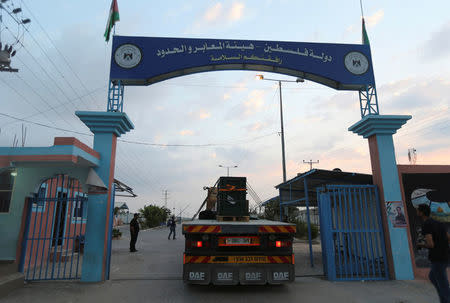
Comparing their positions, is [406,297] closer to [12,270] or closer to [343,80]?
[343,80]

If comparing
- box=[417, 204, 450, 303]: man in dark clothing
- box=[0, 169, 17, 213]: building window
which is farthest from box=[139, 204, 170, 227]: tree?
box=[417, 204, 450, 303]: man in dark clothing

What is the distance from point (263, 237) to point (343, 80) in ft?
19.3

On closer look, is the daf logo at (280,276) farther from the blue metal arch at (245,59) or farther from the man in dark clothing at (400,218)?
the blue metal arch at (245,59)

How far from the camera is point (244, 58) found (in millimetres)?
9062

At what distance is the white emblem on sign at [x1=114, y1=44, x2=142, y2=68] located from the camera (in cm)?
845

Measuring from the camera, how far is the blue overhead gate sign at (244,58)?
28.2 ft

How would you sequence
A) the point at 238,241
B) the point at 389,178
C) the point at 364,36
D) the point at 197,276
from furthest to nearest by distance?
1. the point at 364,36
2. the point at 389,178
3. the point at 238,241
4. the point at 197,276

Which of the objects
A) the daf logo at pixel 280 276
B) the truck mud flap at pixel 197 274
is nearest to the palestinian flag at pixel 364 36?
the daf logo at pixel 280 276

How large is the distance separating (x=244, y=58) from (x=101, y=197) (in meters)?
5.98

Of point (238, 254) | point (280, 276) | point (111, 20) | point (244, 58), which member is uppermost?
point (111, 20)

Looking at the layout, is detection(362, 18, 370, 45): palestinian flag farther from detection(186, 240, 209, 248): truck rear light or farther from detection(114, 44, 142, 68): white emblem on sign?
detection(186, 240, 209, 248): truck rear light

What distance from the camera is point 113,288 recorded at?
20.7 feet

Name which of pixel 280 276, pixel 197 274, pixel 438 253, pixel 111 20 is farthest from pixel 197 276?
pixel 111 20

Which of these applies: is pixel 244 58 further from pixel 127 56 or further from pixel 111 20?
pixel 111 20
